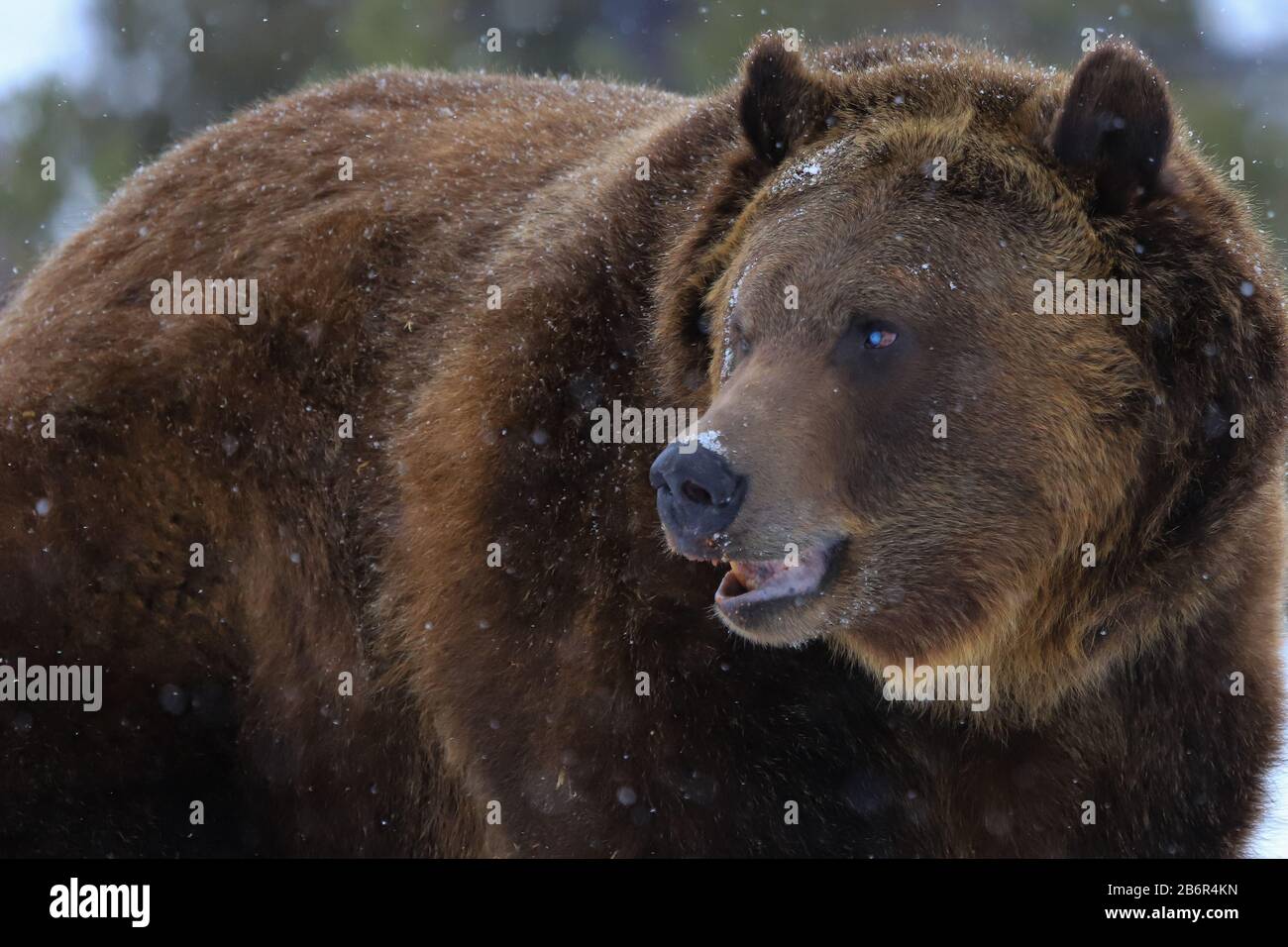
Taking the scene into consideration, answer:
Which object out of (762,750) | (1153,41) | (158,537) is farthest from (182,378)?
(1153,41)

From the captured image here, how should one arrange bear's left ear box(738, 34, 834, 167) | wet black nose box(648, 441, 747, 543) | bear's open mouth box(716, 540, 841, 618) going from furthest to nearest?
1. bear's left ear box(738, 34, 834, 167)
2. bear's open mouth box(716, 540, 841, 618)
3. wet black nose box(648, 441, 747, 543)

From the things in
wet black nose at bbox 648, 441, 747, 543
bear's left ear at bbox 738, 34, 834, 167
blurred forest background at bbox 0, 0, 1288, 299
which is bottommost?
wet black nose at bbox 648, 441, 747, 543

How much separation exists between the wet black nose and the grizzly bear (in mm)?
11

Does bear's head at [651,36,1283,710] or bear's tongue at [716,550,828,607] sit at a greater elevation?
bear's head at [651,36,1283,710]

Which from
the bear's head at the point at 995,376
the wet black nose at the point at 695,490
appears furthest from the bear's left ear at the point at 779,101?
the wet black nose at the point at 695,490

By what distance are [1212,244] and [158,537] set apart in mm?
3452

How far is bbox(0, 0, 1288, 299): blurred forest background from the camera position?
18578 mm

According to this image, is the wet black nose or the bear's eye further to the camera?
the bear's eye

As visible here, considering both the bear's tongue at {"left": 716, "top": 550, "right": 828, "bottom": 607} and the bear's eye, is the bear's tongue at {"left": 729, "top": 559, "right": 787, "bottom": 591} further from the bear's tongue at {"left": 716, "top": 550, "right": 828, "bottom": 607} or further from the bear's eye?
the bear's eye

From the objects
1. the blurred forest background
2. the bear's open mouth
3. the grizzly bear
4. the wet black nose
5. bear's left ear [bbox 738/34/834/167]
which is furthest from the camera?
the blurred forest background

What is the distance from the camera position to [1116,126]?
13.1 feet

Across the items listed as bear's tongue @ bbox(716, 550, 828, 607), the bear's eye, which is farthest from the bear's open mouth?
the bear's eye

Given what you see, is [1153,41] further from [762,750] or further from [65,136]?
[762,750]

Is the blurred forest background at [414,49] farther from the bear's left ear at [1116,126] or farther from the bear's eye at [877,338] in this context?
the bear's eye at [877,338]
